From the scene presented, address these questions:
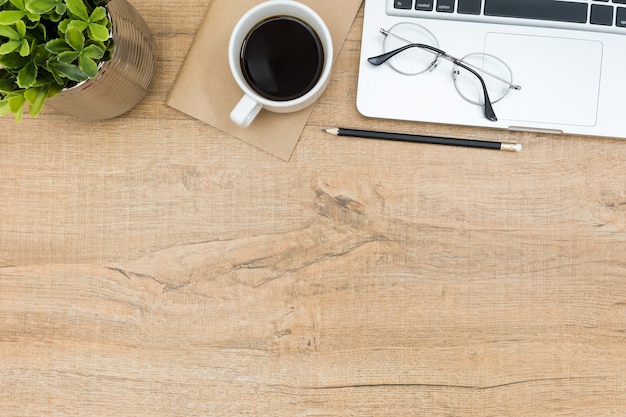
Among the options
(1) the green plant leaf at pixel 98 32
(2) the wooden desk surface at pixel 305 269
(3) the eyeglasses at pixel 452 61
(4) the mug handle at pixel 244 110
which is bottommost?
(2) the wooden desk surface at pixel 305 269

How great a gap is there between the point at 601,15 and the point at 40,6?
58 cm

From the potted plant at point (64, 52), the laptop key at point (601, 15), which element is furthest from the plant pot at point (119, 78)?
the laptop key at point (601, 15)

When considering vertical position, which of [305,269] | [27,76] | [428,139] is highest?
[27,76]

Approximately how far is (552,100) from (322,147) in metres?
0.27

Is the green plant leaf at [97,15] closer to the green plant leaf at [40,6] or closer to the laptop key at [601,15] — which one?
the green plant leaf at [40,6]

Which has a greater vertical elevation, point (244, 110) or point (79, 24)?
point (79, 24)

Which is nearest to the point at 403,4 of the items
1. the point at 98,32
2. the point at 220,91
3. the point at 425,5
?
the point at 425,5

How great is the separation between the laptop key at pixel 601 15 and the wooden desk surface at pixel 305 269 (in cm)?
14

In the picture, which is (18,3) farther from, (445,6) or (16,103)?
(445,6)

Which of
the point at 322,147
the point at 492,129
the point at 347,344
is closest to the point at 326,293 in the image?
the point at 347,344

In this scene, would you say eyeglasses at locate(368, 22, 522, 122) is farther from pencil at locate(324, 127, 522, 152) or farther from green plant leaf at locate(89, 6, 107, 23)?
green plant leaf at locate(89, 6, 107, 23)

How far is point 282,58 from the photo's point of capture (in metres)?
0.60

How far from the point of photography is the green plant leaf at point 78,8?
453 millimetres

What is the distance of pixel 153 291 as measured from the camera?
632 mm
